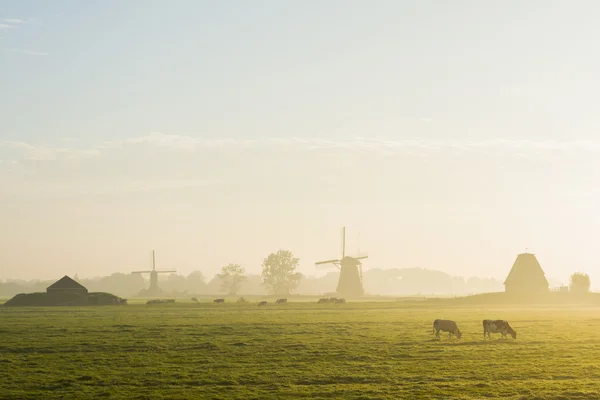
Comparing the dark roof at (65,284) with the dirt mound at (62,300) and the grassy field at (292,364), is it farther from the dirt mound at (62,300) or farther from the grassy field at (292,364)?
the grassy field at (292,364)

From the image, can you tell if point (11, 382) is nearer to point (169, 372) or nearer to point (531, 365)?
point (169, 372)

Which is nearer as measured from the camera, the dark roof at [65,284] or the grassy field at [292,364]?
the grassy field at [292,364]

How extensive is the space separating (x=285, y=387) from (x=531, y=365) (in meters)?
10.8

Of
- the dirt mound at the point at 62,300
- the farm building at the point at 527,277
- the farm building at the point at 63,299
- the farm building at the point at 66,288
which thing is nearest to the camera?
the dirt mound at the point at 62,300

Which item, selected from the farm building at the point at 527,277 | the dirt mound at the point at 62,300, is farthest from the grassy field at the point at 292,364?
the farm building at the point at 527,277

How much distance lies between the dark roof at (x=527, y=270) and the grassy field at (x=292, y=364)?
2742 inches

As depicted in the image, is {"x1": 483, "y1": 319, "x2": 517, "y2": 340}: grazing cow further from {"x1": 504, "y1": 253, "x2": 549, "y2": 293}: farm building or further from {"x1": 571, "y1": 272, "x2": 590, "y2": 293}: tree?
{"x1": 571, "y1": 272, "x2": 590, "y2": 293}: tree

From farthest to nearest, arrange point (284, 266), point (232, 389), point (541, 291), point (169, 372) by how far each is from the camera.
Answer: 1. point (284, 266)
2. point (541, 291)
3. point (169, 372)
4. point (232, 389)

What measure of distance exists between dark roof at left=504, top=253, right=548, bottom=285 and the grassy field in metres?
69.6

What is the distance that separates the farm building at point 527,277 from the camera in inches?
4208

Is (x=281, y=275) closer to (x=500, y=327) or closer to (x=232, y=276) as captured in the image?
(x=232, y=276)

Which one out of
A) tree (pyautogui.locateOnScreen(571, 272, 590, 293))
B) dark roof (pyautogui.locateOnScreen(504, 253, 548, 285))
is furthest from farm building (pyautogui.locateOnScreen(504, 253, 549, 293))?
tree (pyautogui.locateOnScreen(571, 272, 590, 293))

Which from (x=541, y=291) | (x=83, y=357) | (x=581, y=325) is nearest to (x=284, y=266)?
(x=541, y=291)

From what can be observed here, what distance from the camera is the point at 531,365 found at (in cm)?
2591
